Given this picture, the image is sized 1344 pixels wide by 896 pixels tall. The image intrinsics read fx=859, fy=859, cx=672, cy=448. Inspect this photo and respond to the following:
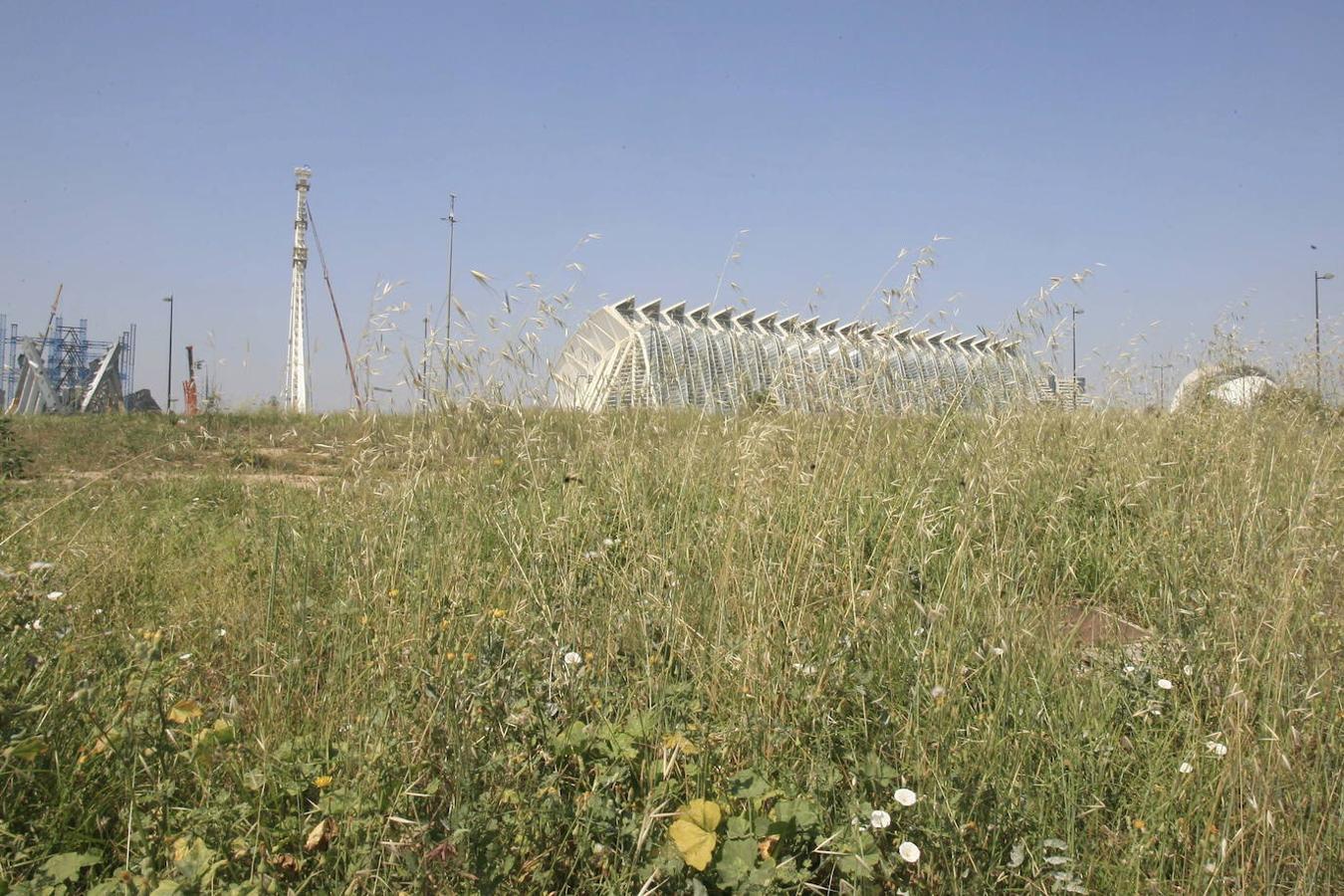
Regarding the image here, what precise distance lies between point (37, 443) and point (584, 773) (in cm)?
746

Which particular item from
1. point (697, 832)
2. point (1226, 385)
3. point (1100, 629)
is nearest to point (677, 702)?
point (697, 832)

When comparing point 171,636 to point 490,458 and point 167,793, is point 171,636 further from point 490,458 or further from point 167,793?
point 490,458

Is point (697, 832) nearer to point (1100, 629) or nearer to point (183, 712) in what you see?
point (183, 712)

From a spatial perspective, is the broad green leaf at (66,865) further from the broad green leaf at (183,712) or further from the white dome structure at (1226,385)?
the white dome structure at (1226,385)

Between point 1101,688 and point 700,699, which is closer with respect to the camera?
point 700,699

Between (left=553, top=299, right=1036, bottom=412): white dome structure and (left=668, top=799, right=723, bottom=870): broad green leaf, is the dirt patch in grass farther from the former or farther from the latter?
(left=668, top=799, right=723, bottom=870): broad green leaf

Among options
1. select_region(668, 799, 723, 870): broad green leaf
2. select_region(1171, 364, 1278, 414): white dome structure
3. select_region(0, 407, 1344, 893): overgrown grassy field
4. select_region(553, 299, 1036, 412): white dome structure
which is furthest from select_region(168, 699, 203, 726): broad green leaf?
select_region(1171, 364, 1278, 414): white dome structure

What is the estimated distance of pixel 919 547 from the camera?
2.55m

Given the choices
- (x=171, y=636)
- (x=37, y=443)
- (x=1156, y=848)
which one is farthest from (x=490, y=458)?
(x=37, y=443)

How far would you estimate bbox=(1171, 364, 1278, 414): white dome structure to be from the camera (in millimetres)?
5559

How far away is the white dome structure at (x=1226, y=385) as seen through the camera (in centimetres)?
556

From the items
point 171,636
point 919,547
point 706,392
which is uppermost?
point 706,392

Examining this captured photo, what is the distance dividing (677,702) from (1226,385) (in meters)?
5.51

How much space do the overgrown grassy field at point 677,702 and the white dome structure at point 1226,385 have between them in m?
2.93
